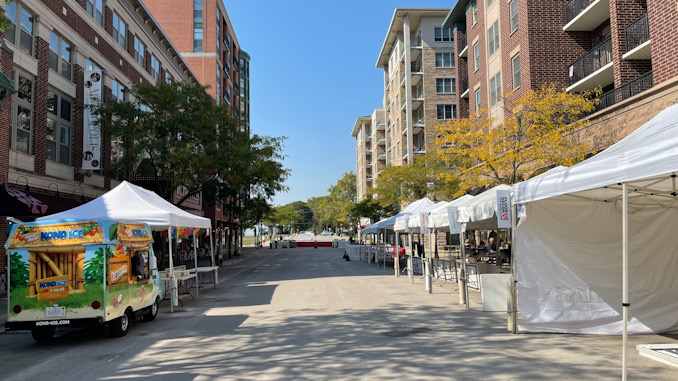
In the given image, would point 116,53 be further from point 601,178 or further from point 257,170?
point 601,178

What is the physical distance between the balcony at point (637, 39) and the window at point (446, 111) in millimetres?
33752

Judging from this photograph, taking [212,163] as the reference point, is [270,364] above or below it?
below

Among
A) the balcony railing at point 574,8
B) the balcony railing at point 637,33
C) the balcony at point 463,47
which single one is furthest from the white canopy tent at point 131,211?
the balcony at point 463,47

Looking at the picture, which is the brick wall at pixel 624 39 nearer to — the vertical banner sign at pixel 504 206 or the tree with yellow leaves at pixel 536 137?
the tree with yellow leaves at pixel 536 137

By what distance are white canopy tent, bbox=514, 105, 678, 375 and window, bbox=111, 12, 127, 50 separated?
26356mm

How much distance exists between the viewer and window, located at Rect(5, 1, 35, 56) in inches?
730

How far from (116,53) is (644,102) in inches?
998

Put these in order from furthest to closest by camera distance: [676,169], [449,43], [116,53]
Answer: [449,43], [116,53], [676,169]

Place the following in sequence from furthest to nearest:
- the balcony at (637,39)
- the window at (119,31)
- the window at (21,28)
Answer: the window at (119,31)
the balcony at (637,39)
the window at (21,28)

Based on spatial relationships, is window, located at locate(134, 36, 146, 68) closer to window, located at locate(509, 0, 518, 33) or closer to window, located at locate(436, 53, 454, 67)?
window, located at locate(509, 0, 518, 33)

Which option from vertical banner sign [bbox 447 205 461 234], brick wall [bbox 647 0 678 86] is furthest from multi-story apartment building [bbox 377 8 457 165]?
vertical banner sign [bbox 447 205 461 234]

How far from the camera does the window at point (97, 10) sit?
25.4 m

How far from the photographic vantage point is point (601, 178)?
6.62 metres

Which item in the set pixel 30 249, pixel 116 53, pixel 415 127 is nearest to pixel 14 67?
pixel 116 53
